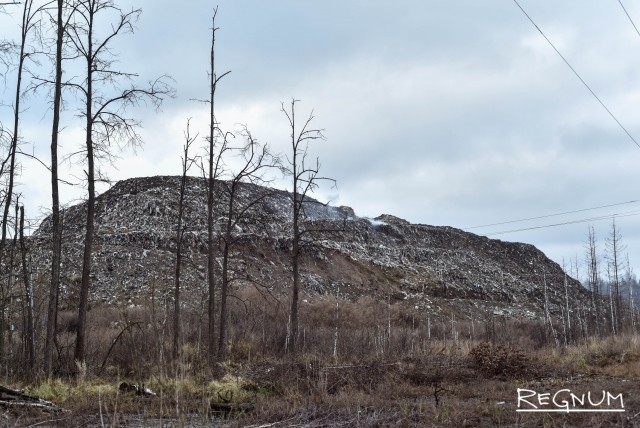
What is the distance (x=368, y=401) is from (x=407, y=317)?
29.8m

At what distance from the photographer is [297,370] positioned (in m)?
12.6

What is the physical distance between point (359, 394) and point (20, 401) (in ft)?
17.7

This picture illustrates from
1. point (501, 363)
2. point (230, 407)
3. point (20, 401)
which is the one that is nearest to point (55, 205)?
point (20, 401)

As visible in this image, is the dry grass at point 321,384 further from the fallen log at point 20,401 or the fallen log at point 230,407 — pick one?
the fallen log at point 20,401

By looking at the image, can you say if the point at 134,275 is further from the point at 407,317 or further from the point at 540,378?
the point at 540,378

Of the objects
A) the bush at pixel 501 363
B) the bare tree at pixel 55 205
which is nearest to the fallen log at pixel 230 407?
the bare tree at pixel 55 205

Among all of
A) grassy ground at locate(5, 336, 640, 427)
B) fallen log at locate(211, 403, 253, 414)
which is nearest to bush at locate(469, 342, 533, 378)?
grassy ground at locate(5, 336, 640, 427)

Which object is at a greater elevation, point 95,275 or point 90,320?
point 95,275

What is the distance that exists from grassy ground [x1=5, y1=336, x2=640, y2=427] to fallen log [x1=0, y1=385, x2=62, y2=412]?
0.12 meters


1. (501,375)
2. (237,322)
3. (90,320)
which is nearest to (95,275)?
(90,320)

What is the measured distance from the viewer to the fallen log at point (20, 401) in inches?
324

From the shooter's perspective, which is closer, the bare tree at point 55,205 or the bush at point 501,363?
the bare tree at point 55,205

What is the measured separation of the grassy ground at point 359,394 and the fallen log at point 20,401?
0.12 m

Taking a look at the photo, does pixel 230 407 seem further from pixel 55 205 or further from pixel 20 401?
pixel 55 205
